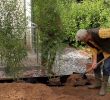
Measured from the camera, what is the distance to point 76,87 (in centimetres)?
865

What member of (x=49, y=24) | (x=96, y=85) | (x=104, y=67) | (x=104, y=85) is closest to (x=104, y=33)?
(x=104, y=67)

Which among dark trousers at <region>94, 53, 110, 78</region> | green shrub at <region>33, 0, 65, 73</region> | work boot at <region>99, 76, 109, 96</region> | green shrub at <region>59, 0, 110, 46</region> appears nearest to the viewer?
dark trousers at <region>94, 53, 110, 78</region>

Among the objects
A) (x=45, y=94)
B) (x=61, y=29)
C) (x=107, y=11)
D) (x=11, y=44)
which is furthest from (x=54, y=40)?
(x=107, y=11)

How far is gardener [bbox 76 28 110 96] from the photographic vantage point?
7625mm

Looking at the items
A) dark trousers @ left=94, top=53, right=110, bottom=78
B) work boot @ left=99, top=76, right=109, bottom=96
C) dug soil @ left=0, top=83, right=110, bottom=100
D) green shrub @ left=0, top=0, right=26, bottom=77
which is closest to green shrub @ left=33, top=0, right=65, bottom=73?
green shrub @ left=0, top=0, right=26, bottom=77

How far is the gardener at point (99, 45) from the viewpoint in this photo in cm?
762

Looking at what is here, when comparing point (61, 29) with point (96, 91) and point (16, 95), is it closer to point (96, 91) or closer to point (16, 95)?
point (96, 91)

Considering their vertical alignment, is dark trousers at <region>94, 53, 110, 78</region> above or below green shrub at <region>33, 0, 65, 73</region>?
below

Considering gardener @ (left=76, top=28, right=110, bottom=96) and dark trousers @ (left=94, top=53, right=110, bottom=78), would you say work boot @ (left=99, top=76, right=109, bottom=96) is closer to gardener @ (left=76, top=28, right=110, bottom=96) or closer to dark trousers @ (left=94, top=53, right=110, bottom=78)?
gardener @ (left=76, top=28, right=110, bottom=96)

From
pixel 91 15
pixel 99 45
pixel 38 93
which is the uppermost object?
pixel 99 45

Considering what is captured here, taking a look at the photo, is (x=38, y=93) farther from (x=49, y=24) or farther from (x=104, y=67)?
(x=49, y=24)

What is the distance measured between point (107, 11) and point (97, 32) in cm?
754

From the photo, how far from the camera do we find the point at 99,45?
7.89 m

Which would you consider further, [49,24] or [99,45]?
[49,24]
